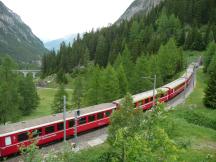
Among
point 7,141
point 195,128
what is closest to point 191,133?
point 195,128

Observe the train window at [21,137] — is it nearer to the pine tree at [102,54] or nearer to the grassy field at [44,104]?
the grassy field at [44,104]

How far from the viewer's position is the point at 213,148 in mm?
24266

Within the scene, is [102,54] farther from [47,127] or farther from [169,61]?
[47,127]

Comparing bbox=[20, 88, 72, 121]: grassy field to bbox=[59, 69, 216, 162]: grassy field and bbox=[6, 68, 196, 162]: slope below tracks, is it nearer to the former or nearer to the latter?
bbox=[6, 68, 196, 162]: slope below tracks

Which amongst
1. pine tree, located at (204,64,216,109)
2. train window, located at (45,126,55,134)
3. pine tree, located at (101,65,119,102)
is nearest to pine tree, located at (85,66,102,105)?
pine tree, located at (101,65,119,102)

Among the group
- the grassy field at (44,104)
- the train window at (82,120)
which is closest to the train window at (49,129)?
the train window at (82,120)

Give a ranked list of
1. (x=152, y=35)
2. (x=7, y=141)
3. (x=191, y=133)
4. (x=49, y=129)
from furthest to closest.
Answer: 1. (x=152, y=35)
2. (x=191, y=133)
3. (x=49, y=129)
4. (x=7, y=141)

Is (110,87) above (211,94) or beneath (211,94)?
above

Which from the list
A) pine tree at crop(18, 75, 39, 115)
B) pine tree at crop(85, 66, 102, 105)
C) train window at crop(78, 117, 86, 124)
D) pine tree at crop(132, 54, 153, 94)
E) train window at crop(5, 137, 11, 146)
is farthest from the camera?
pine tree at crop(18, 75, 39, 115)

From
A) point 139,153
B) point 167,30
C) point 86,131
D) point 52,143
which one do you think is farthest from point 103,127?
point 167,30

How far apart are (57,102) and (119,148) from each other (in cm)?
3974

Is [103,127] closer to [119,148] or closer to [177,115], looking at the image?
[177,115]

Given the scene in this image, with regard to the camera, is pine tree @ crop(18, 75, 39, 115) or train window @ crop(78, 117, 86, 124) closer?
train window @ crop(78, 117, 86, 124)

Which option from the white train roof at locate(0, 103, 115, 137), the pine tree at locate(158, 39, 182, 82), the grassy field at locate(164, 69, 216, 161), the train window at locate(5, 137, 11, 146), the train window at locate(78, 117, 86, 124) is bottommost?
the grassy field at locate(164, 69, 216, 161)
